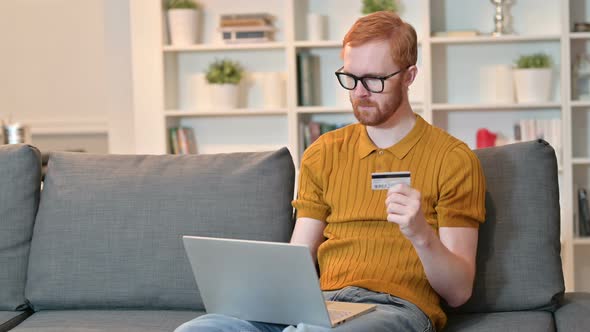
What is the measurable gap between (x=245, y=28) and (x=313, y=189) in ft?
8.42

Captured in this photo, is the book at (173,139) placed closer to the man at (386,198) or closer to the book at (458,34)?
the book at (458,34)

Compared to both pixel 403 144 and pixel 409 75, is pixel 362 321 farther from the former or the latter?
pixel 409 75

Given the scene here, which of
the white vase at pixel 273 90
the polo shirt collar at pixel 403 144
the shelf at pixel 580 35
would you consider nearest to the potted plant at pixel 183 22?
the white vase at pixel 273 90

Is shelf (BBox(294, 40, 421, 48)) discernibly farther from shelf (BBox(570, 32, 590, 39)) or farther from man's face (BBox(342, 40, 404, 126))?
man's face (BBox(342, 40, 404, 126))

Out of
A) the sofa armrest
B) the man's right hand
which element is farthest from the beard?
the sofa armrest

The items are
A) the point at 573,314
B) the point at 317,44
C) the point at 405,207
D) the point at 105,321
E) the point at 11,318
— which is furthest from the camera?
the point at 317,44

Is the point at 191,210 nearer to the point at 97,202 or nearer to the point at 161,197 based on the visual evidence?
the point at 161,197

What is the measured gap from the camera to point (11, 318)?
2.50 m

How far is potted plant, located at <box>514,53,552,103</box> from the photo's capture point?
452 cm

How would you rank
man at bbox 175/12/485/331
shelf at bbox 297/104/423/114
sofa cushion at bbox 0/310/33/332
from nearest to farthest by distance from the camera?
man at bbox 175/12/485/331
sofa cushion at bbox 0/310/33/332
shelf at bbox 297/104/423/114

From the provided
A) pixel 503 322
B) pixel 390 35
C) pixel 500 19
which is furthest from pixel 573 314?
pixel 500 19

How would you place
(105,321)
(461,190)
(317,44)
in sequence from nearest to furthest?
(461,190) < (105,321) < (317,44)

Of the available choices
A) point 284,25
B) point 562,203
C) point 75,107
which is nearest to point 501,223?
point 562,203

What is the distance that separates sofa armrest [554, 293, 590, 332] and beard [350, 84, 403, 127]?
63cm
